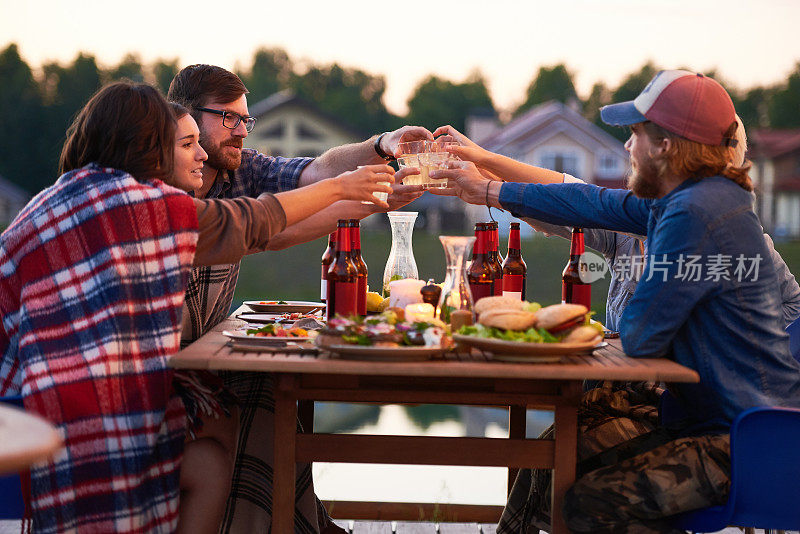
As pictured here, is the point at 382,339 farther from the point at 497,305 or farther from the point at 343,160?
the point at 343,160

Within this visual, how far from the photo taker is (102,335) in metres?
1.87

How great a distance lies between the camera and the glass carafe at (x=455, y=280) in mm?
2096

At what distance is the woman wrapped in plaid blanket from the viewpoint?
186cm

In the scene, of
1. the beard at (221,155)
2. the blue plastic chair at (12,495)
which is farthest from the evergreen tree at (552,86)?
the blue plastic chair at (12,495)

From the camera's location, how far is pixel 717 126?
2098mm

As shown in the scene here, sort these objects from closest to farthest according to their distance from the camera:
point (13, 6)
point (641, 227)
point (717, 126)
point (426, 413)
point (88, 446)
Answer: point (88, 446) → point (717, 126) → point (641, 227) → point (426, 413) → point (13, 6)

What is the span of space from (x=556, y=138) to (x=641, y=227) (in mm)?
26962

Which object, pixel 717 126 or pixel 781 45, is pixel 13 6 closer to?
pixel 781 45

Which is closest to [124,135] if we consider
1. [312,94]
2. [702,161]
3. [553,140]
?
[702,161]

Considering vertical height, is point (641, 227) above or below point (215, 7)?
below

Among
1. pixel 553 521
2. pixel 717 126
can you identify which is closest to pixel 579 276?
pixel 717 126

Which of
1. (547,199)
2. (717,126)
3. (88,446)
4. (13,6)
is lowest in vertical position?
(88,446)

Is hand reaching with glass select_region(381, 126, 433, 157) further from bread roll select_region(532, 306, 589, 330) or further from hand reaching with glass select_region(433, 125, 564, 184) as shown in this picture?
bread roll select_region(532, 306, 589, 330)

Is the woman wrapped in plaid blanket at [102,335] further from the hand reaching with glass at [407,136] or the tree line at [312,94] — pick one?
the tree line at [312,94]
